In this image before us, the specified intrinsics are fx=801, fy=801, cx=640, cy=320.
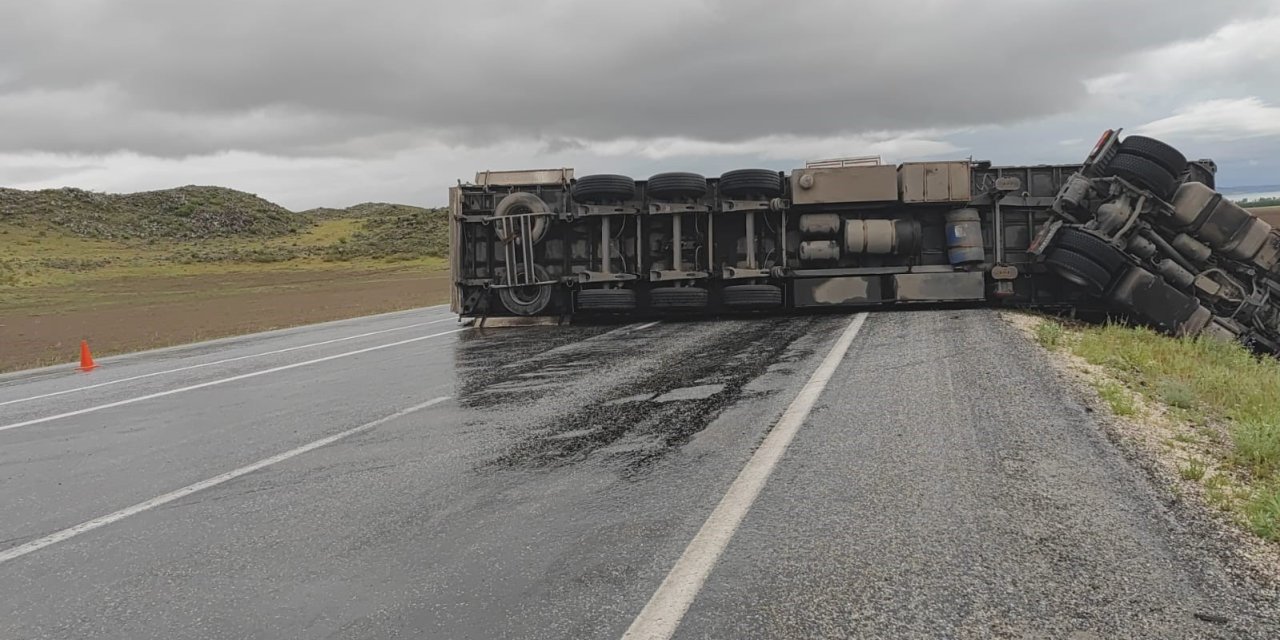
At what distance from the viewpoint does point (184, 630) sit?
10.4ft

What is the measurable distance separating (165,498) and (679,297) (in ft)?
31.9

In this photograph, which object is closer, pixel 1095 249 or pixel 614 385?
pixel 614 385

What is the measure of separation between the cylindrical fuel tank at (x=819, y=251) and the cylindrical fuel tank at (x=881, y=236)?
0.80 ft

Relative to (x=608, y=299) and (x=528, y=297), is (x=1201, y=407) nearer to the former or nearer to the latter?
(x=608, y=299)

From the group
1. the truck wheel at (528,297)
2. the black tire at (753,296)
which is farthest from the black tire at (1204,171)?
the truck wheel at (528,297)

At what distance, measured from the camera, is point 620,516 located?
13.8 feet

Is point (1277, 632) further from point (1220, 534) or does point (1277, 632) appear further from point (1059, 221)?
point (1059, 221)

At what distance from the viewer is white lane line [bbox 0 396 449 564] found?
13.9ft

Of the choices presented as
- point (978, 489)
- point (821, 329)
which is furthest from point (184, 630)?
point (821, 329)

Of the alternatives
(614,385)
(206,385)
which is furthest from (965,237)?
(206,385)

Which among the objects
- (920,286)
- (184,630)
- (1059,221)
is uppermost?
(1059,221)

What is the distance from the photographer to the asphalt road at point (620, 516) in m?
3.13

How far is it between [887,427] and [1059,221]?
944 cm

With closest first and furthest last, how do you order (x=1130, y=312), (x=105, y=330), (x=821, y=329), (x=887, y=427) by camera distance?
(x=887, y=427) < (x=821, y=329) < (x=1130, y=312) < (x=105, y=330)
